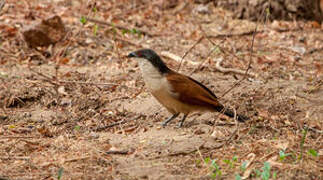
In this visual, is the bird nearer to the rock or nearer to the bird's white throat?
the bird's white throat

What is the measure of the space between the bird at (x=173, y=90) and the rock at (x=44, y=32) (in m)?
3.25

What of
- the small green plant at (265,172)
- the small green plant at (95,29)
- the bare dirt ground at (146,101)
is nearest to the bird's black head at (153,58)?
the bare dirt ground at (146,101)

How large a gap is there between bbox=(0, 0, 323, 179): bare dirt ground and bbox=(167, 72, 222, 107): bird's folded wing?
0.81ft

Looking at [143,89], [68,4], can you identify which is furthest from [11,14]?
[143,89]

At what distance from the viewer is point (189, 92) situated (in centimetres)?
561

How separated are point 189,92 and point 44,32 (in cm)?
366

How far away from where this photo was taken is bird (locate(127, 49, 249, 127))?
5500mm

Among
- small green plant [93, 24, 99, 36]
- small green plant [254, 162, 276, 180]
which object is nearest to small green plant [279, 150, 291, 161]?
small green plant [254, 162, 276, 180]

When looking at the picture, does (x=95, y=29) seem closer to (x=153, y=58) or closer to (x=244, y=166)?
(x=153, y=58)

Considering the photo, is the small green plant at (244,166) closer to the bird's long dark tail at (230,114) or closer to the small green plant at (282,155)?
the small green plant at (282,155)

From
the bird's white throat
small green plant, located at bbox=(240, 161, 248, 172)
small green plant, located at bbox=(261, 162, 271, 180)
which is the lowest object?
small green plant, located at bbox=(240, 161, 248, 172)

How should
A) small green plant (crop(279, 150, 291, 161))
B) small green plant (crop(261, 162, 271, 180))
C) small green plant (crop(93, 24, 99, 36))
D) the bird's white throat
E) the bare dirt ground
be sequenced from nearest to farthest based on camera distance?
small green plant (crop(261, 162, 271, 180)) < small green plant (crop(279, 150, 291, 161)) < the bare dirt ground < the bird's white throat < small green plant (crop(93, 24, 99, 36))

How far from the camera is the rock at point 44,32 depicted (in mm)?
8367

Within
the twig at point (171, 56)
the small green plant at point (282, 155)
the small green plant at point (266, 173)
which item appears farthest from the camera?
the twig at point (171, 56)
